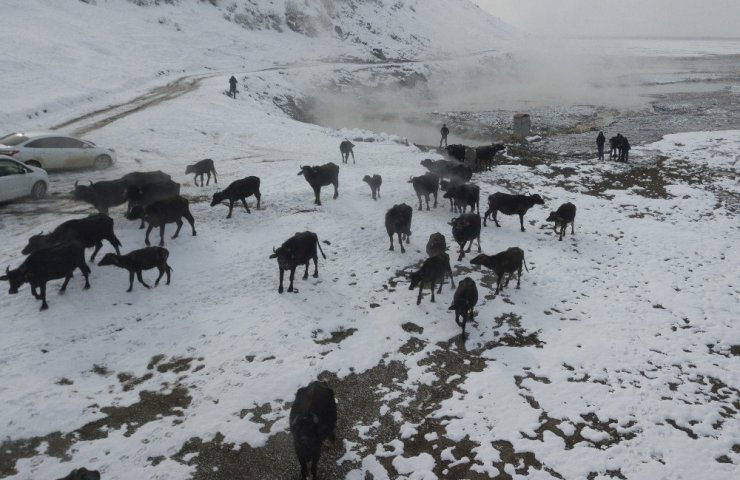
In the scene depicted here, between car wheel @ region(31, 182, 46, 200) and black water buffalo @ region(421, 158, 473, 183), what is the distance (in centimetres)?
1721

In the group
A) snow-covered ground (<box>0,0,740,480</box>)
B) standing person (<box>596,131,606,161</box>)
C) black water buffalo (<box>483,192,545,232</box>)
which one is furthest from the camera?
standing person (<box>596,131,606,161</box>)

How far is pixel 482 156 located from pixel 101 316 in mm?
21603

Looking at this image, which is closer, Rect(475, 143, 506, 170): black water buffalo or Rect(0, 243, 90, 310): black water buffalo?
Rect(0, 243, 90, 310): black water buffalo

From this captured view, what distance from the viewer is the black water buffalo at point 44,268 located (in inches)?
451

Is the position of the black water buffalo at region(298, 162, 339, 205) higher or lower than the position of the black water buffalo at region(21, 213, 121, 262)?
higher

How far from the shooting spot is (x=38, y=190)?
18078 millimetres

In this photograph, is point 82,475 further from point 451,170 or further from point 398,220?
point 451,170

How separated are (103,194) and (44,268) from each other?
5086 mm

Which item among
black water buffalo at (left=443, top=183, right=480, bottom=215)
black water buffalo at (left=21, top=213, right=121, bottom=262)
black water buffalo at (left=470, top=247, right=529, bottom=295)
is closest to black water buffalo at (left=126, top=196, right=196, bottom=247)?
black water buffalo at (left=21, top=213, right=121, bottom=262)

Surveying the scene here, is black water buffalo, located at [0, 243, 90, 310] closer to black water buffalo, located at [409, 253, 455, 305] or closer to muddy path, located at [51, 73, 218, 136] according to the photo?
black water buffalo, located at [409, 253, 455, 305]

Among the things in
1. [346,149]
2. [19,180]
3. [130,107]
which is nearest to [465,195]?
[346,149]

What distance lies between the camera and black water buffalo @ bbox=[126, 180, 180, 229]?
16.2m

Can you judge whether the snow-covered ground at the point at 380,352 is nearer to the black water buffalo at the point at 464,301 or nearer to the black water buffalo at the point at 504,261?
the black water buffalo at the point at 464,301

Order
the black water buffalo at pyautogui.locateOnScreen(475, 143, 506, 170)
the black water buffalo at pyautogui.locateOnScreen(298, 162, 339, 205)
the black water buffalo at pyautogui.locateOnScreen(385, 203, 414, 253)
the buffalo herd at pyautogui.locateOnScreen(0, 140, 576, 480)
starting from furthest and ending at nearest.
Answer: the black water buffalo at pyautogui.locateOnScreen(475, 143, 506, 170) → the black water buffalo at pyautogui.locateOnScreen(298, 162, 339, 205) → the black water buffalo at pyautogui.locateOnScreen(385, 203, 414, 253) → the buffalo herd at pyautogui.locateOnScreen(0, 140, 576, 480)
